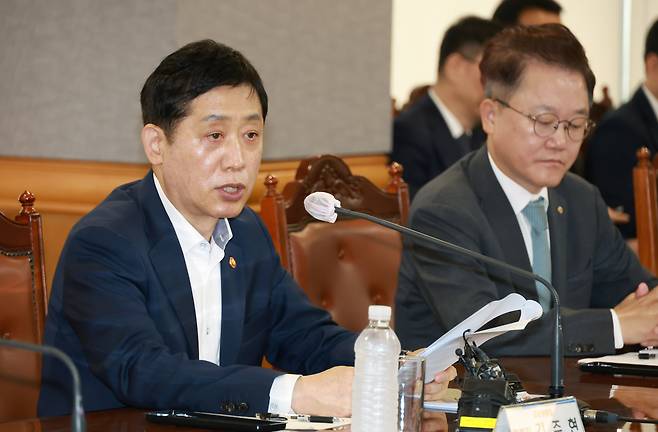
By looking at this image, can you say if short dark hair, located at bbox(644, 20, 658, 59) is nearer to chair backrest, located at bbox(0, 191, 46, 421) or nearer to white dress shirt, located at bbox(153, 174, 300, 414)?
white dress shirt, located at bbox(153, 174, 300, 414)

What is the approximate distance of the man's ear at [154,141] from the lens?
7.47 feet

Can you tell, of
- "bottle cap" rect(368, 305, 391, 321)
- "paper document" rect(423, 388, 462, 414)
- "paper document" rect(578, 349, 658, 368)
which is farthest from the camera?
"paper document" rect(578, 349, 658, 368)

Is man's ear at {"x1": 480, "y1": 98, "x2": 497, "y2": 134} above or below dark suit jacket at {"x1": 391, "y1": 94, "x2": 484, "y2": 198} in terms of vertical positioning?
below

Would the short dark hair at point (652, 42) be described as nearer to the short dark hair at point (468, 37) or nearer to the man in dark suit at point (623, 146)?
the man in dark suit at point (623, 146)

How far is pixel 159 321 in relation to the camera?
7.20 feet

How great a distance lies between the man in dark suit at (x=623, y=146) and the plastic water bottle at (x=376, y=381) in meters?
3.54

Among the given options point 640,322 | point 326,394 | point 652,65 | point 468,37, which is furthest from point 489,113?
point 652,65

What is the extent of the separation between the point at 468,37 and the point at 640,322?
9.45 feet

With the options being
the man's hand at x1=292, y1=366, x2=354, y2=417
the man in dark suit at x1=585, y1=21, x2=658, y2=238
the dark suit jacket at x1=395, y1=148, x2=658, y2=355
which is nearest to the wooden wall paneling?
the dark suit jacket at x1=395, y1=148, x2=658, y2=355

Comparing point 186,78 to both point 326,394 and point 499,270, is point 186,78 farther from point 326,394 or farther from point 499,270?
point 499,270

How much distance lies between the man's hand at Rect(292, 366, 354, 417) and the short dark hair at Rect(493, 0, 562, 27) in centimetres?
438

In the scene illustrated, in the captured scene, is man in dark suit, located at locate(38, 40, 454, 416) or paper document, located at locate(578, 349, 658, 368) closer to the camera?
man in dark suit, located at locate(38, 40, 454, 416)

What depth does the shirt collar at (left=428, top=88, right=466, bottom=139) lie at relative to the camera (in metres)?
5.21

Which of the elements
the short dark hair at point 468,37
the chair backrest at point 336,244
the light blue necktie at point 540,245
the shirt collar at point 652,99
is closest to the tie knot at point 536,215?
the light blue necktie at point 540,245
